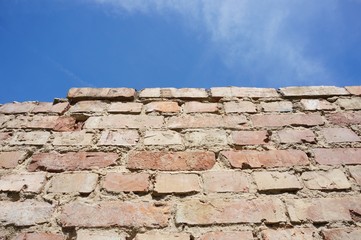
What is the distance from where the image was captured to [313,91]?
127 cm

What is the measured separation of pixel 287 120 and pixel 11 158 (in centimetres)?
104

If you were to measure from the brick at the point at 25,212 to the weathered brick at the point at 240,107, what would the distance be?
75 centimetres

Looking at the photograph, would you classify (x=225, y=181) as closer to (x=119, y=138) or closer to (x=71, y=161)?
(x=119, y=138)

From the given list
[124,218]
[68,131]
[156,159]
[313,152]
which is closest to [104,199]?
[124,218]

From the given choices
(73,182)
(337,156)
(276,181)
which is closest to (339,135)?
(337,156)

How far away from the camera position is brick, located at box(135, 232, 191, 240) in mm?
779

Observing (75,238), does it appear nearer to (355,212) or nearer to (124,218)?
(124,218)

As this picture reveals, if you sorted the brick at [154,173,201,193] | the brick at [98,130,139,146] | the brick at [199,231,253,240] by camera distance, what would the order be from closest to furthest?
the brick at [199,231,253,240]
the brick at [154,173,201,193]
the brick at [98,130,139,146]

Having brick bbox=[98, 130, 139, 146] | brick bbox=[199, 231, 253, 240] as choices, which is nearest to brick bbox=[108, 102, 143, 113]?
brick bbox=[98, 130, 139, 146]

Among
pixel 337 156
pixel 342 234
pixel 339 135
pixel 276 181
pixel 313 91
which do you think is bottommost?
pixel 342 234

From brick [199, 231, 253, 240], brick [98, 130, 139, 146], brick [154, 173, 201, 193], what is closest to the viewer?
brick [199, 231, 253, 240]

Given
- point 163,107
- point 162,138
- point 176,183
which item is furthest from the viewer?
point 163,107

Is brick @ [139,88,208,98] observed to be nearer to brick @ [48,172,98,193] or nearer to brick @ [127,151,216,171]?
brick @ [127,151,216,171]

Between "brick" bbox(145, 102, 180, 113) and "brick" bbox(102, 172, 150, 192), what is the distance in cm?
33
